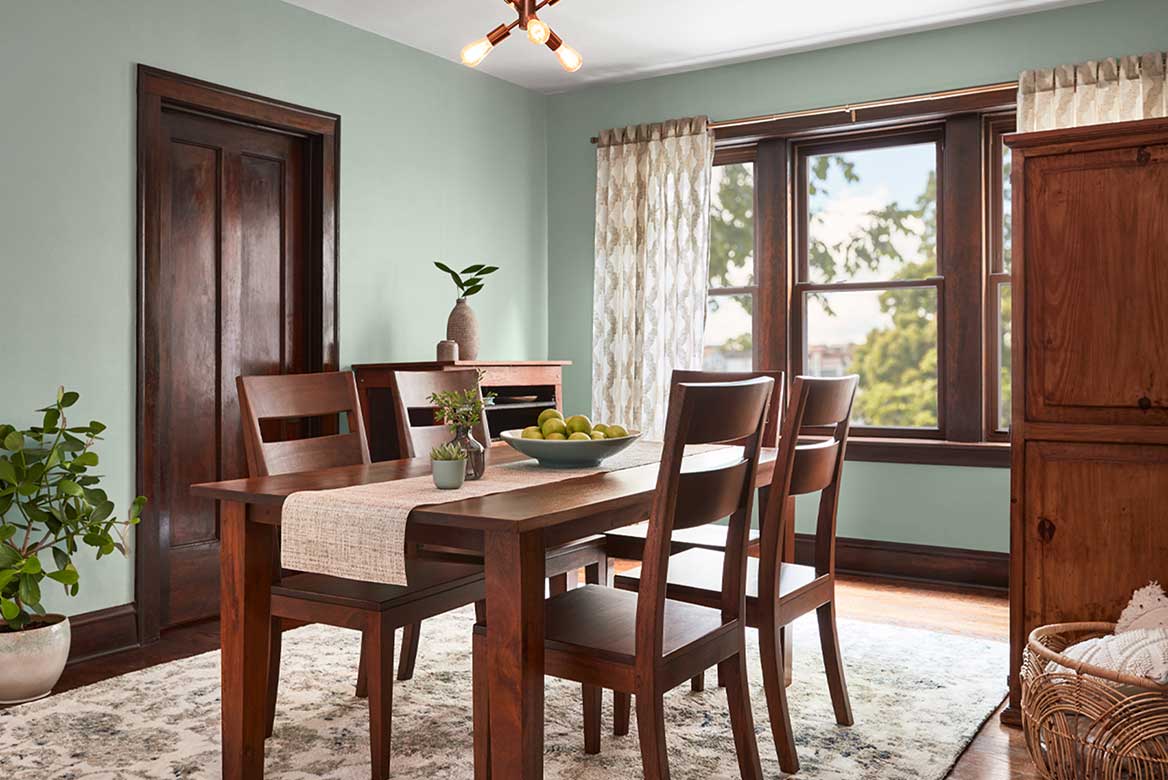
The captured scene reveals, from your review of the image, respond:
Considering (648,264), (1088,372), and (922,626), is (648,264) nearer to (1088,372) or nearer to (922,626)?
(922,626)

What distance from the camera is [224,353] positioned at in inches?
159

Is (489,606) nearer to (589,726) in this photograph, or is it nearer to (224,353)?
(589,726)

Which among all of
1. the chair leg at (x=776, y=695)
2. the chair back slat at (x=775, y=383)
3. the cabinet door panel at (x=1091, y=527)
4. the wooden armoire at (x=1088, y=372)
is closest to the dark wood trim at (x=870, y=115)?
the chair back slat at (x=775, y=383)

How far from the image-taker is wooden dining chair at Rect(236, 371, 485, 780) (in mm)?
2348

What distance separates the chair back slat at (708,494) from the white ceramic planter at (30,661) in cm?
210

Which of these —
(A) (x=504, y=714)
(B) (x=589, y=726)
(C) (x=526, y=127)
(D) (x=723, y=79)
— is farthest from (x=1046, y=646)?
(C) (x=526, y=127)

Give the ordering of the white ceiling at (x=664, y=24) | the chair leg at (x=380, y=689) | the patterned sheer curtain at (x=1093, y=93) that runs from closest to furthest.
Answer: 1. the chair leg at (x=380, y=689)
2. the patterned sheer curtain at (x=1093, y=93)
3. the white ceiling at (x=664, y=24)

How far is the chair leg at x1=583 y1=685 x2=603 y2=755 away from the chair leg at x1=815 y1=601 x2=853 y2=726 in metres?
0.65

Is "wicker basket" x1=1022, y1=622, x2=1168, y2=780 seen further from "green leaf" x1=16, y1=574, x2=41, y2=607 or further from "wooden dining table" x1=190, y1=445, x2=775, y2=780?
"green leaf" x1=16, y1=574, x2=41, y2=607

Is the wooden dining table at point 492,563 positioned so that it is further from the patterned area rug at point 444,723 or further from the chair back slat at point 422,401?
the chair back slat at point 422,401

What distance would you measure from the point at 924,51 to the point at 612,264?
5.94 feet

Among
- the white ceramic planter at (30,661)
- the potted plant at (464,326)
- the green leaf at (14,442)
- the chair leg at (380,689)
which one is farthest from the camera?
the potted plant at (464,326)

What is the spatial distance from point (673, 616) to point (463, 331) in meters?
2.62

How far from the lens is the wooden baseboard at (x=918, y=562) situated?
4.47 meters
